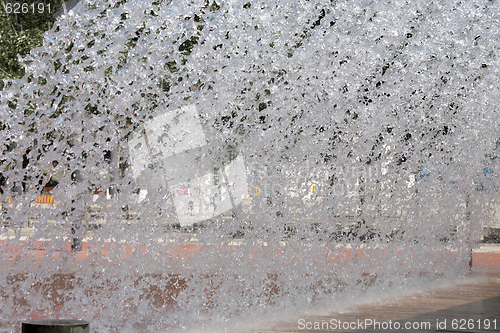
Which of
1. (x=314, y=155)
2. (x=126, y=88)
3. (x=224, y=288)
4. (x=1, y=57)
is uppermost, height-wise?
(x=1, y=57)

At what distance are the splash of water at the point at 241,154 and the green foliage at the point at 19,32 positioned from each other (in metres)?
9.93

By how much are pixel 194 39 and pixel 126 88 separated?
895mm

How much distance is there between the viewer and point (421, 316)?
578cm

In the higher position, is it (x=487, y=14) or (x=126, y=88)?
(x=487, y=14)

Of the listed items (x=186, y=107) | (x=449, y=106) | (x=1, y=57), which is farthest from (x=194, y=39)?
(x=1, y=57)

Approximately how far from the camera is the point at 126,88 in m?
5.51

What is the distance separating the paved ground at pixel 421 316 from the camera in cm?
523

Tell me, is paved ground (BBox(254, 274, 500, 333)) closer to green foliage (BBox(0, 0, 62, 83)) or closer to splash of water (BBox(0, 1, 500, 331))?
splash of water (BBox(0, 1, 500, 331))

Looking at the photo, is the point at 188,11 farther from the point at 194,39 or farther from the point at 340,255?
the point at 340,255

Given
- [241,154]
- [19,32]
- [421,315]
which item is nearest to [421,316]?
[421,315]

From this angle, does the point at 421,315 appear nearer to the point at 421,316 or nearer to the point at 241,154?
the point at 421,316

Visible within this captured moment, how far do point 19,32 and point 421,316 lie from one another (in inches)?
580

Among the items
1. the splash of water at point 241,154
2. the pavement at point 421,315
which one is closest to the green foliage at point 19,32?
the splash of water at point 241,154

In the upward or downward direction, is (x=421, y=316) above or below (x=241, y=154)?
below
